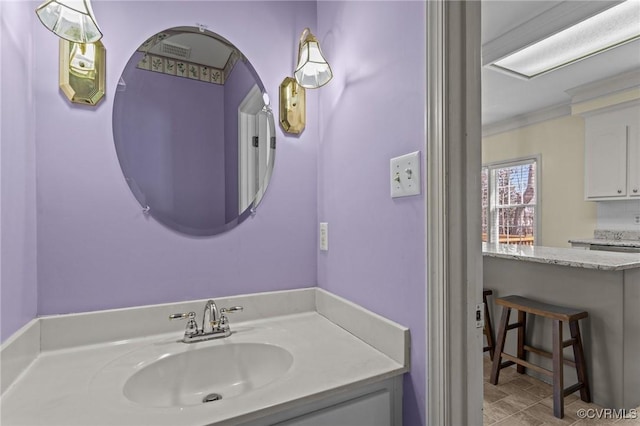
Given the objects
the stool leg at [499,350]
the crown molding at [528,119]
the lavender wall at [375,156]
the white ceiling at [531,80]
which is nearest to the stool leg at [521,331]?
the stool leg at [499,350]

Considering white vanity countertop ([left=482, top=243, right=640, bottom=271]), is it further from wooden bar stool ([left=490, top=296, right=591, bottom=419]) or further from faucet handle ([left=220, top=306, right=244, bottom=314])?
faucet handle ([left=220, top=306, right=244, bottom=314])

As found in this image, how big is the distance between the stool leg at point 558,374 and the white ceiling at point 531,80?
2.03 meters

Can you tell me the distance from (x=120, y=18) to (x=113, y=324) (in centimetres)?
103

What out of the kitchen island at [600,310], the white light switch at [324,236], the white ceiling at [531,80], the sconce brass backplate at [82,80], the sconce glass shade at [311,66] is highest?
the white ceiling at [531,80]

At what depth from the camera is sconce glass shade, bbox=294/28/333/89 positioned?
1.17 metres

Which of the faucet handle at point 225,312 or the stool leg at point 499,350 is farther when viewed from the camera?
the stool leg at point 499,350

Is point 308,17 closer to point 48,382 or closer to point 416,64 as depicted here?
point 416,64

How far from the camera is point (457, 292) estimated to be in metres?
0.79

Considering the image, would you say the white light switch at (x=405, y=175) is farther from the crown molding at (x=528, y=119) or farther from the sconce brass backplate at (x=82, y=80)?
the crown molding at (x=528, y=119)

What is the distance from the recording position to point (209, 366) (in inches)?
41.1

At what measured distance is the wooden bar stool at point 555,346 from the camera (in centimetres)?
185

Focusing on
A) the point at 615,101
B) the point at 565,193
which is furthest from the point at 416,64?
the point at 565,193

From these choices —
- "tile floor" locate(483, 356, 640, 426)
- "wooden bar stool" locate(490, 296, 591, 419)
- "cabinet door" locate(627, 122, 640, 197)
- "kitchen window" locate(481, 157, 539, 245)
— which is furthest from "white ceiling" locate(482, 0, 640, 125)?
"tile floor" locate(483, 356, 640, 426)

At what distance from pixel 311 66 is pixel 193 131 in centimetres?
50
